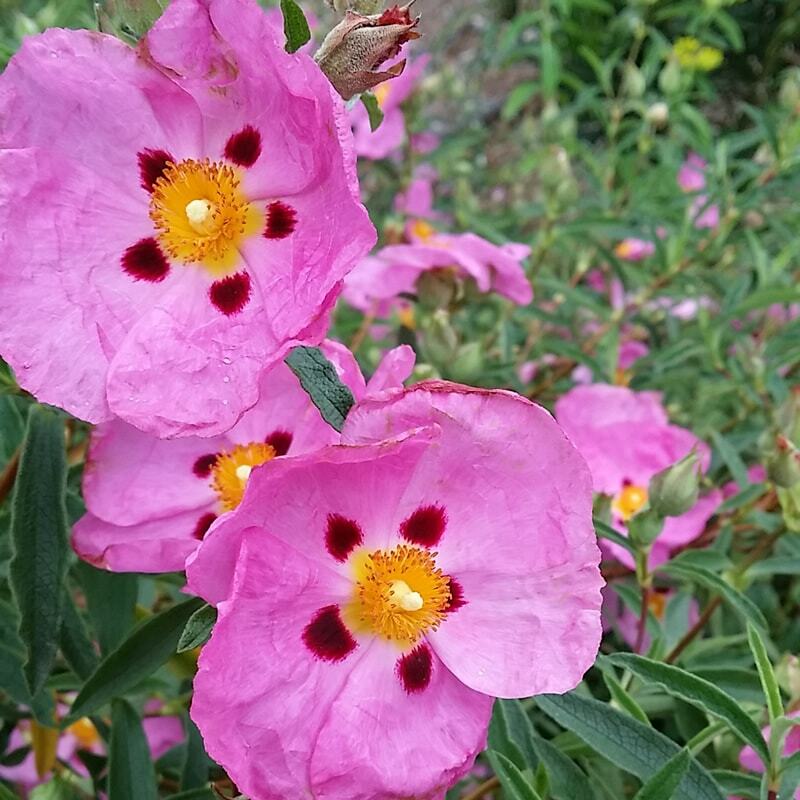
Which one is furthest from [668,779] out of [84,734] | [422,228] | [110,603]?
[422,228]

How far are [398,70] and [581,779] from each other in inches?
34.4

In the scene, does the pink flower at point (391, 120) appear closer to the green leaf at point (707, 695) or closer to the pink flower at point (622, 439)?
the pink flower at point (622, 439)

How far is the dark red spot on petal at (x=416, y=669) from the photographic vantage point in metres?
1.00

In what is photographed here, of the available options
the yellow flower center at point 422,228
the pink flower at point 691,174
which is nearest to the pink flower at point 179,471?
the yellow flower center at point 422,228

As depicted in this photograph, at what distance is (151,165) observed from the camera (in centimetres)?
111

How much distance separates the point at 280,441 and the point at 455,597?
0.98 feet

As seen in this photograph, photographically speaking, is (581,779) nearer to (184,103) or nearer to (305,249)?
(305,249)

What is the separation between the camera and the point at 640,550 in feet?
4.60

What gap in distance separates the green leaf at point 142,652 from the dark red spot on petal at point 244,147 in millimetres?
544

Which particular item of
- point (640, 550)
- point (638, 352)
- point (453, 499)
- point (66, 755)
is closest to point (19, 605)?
point (453, 499)

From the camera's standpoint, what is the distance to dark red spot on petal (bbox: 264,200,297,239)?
1.08 metres

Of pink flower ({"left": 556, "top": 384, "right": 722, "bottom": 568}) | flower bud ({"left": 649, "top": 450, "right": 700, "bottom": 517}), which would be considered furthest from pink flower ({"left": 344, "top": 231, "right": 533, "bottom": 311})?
flower bud ({"left": 649, "top": 450, "right": 700, "bottom": 517})

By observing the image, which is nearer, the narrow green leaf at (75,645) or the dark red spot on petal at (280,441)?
the dark red spot on petal at (280,441)

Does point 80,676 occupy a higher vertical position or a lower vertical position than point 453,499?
lower
